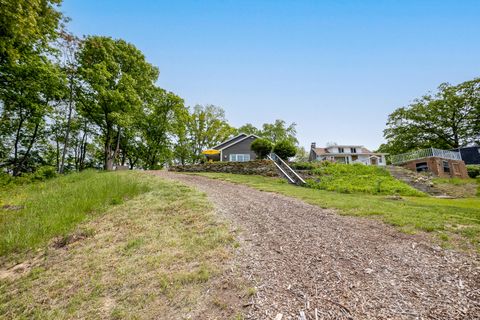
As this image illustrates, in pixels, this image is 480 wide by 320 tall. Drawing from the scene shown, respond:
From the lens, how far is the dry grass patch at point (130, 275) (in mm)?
2012

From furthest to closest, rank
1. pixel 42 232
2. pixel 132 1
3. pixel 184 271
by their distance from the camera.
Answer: pixel 132 1 < pixel 42 232 < pixel 184 271

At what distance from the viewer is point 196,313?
5.96ft

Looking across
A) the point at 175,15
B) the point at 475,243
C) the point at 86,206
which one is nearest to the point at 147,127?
the point at 175,15

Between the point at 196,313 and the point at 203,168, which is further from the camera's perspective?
the point at 203,168

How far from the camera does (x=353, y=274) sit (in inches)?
91.6

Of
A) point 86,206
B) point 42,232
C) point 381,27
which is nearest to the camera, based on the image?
point 42,232

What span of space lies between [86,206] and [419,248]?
24.2 feet

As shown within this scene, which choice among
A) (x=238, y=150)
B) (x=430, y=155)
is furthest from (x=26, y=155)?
(x=430, y=155)

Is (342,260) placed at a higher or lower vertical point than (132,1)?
lower

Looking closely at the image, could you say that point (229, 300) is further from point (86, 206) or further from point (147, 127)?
point (147, 127)

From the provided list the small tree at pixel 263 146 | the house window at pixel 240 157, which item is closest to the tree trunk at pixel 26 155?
the small tree at pixel 263 146

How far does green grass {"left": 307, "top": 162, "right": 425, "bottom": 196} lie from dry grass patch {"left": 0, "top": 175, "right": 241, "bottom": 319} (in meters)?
8.64

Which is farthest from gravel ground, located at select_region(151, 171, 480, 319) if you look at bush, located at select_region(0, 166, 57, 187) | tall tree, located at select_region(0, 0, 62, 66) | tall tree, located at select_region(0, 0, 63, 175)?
tall tree, located at select_region(0, 0, 63, 175)

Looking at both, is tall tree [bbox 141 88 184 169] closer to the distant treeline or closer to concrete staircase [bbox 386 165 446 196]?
the distant treeline
